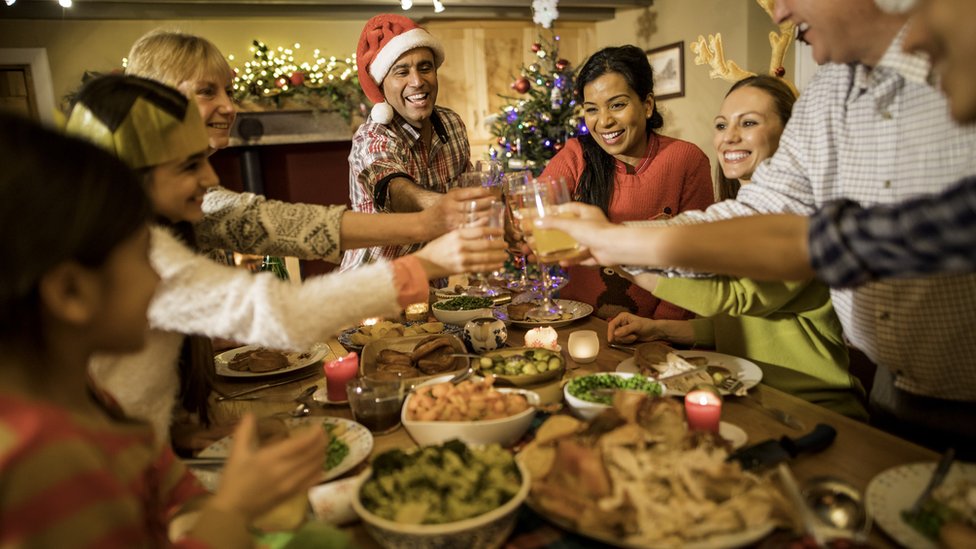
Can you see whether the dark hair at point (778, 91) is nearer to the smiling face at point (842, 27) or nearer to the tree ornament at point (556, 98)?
the smiling face at point (842, 27)

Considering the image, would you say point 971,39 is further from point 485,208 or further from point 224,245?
point 224,245

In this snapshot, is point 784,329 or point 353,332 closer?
point 784,329

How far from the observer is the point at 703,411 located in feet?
4.65

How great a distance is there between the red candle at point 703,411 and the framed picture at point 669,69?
6.66m

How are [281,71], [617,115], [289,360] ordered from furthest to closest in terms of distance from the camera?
[281,71] → [617,115] → [289,360]

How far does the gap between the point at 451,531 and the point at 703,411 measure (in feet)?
2.27

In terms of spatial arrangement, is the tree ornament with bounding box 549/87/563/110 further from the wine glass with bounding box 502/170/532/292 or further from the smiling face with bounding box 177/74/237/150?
the smiling face with bounding box 177/74/237/150

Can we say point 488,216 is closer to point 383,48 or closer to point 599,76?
point 599,76

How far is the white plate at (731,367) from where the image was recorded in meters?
1.70

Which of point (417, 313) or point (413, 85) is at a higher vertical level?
point (413, 85)

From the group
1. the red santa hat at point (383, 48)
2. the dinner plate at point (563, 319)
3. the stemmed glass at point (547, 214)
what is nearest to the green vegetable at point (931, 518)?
the stemmed glass at point (547, 214)

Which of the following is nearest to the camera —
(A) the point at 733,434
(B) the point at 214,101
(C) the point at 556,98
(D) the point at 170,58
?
(A) the point at 733,434

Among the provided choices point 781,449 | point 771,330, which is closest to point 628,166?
point 771,330

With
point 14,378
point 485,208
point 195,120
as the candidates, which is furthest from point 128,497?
point 485,208
